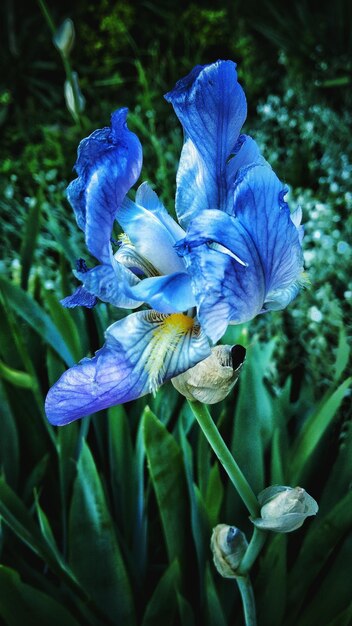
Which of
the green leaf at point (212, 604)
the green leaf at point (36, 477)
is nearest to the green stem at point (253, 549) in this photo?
the green leaf at point (212, 604)

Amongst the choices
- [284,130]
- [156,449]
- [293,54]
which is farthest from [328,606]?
[293,54]

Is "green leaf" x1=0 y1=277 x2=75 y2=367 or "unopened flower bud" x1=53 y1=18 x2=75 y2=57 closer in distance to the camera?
"green leaf" x1=0 y1=277 x2=75 y2=367

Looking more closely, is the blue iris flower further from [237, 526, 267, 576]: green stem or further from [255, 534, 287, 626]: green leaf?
[255, 534, 287, 626]: green leaf

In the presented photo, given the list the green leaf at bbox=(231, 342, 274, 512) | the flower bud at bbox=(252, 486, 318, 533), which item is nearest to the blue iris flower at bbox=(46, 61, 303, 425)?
the flower bud at bbox=(252, 486, 318, 533)

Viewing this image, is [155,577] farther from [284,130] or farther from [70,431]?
[284,130]

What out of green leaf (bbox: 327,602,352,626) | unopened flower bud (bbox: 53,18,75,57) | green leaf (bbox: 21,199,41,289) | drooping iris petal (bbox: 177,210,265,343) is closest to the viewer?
drooping iris petal (bbox: 177,210,265,343)

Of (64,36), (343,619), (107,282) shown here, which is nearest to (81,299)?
(107,282)

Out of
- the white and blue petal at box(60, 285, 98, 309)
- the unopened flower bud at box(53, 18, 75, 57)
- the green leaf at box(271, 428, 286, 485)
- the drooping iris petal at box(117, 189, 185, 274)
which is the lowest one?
the green leaf at box(271, 428, 286, 485)
